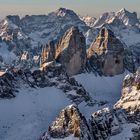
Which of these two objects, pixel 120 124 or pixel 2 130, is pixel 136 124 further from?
pixel 2 130

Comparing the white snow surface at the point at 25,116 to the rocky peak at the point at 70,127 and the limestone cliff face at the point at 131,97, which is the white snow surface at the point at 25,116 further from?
the limestone cliff face at the point at 131,97

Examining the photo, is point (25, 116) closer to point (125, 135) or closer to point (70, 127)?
point (70, 127)

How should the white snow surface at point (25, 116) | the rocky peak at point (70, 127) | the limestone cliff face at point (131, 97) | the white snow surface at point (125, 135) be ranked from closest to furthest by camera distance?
the rocky peak at point (70, 127) < the white snow surface at point (125, 135) < the limestone cliff face at point (131, 97) < the white snow surface at point (25, 116)

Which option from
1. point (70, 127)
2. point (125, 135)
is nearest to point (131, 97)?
point (125, 135)

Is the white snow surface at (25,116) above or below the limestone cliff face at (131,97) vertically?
below

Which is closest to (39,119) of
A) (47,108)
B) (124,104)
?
(47,108)

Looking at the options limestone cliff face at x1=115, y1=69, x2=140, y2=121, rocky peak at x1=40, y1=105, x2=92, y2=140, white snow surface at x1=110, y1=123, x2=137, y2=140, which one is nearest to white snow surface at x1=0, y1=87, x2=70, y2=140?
rocky peak at x1=40, y1=105, x2=92, y2=140

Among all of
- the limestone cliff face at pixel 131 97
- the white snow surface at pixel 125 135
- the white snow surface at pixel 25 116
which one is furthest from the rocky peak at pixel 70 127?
the white snow surface at pixel 25 116

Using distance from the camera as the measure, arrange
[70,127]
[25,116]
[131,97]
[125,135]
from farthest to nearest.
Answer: [25,116] → [131,97] → [125,135] → [70,127]
